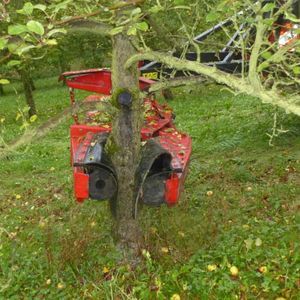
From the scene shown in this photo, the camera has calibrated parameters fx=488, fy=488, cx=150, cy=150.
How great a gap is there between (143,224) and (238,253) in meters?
1.45

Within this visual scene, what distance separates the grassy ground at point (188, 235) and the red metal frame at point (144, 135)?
2.34 feet

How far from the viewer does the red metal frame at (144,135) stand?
5.13m

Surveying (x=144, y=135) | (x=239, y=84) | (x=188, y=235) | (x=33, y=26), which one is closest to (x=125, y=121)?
(x=144, y=135)

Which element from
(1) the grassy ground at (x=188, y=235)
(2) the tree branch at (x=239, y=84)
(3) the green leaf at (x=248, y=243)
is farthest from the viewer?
(3) the green leaf at (x=248, y=243)

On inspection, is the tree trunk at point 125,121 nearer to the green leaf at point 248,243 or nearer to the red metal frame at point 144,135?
the red metal frame at point 144,135

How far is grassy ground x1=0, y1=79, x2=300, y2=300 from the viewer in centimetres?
565

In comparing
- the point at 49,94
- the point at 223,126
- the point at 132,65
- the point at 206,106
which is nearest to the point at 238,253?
the point at 132,65

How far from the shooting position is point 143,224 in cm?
684

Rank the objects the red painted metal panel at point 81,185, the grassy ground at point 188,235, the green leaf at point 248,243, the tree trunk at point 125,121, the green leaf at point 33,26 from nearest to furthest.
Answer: the green leaf at point 33,26, the red painted metal panel at point 81,185, the tree trunk at point 125,121, the grassy ground at point 188,235, the green leaf at point 248,243

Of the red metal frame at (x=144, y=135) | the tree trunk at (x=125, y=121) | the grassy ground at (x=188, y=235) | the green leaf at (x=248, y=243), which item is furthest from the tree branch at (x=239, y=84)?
the green leaf at (x=248, y=243)

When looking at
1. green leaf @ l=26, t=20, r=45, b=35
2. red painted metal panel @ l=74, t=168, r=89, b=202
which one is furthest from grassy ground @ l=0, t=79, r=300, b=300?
green leaf @ l=26, t=20, r=45, b=35

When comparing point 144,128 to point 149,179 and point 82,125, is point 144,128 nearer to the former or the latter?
point 82,125

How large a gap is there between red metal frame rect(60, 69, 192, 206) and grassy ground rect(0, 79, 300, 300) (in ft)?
2.34

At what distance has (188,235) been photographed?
6.60m
